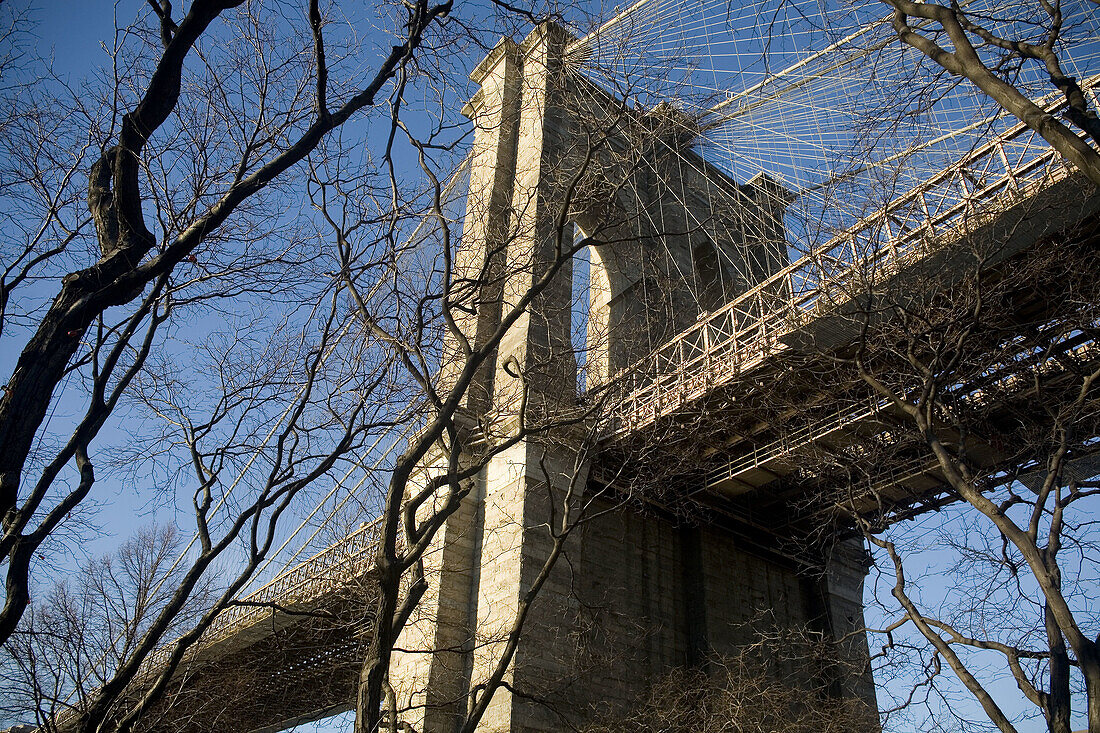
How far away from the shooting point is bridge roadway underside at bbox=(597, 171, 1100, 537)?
994 cm

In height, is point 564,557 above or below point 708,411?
below

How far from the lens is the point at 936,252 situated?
10.1 meters

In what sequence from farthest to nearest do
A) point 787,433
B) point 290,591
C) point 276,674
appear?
point 290,591 < point 276,674 < point 787,433

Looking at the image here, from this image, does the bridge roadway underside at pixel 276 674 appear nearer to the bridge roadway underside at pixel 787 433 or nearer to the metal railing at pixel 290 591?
the metal railing at pixel 290 591

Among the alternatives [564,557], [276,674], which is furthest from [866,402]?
[276,674]

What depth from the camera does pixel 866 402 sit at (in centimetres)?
1177

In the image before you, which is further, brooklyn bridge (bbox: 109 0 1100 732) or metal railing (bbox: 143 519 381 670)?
metal railing (bbox: 143 519 381 670)

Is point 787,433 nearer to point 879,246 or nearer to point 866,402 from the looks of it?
point 866,402

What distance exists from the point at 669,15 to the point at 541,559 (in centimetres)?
1012

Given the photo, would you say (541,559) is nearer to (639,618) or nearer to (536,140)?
(639,618)

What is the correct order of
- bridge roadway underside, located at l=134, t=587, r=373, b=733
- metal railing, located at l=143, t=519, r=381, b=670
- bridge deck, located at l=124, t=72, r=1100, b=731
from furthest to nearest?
1. metal railing, located at l=143, t=519, r=381, b=670
2. bridge roadway underside, located at l=134, t=587, r=373, b=733
3. bridge deck, located at l=124, t=72, r=1100, b=731

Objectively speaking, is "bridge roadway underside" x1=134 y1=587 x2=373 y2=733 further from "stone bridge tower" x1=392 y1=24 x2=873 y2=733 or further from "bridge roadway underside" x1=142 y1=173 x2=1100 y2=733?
"stone bridge tower" x1=392 y1=24 x2=873 y2=733

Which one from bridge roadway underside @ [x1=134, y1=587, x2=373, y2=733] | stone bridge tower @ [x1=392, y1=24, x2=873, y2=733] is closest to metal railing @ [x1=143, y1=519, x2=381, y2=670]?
bridge roadway underside @ [x1=134, y1=587, x2=373, y2=733]

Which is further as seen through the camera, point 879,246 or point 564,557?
point 564,557
